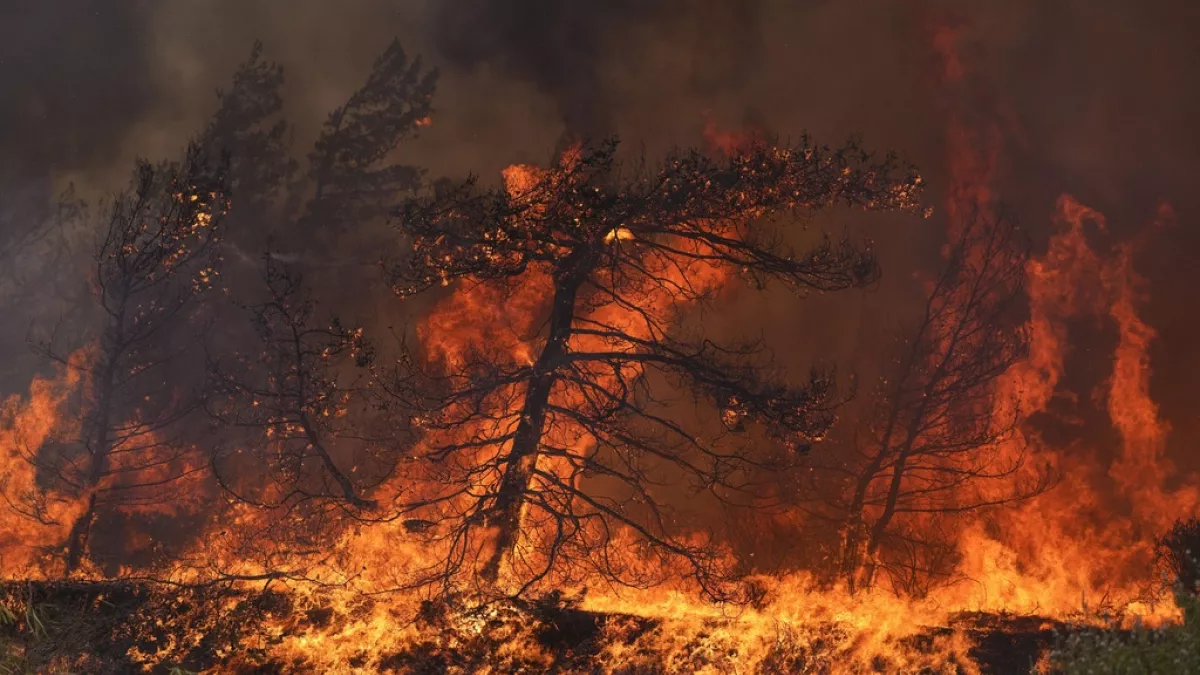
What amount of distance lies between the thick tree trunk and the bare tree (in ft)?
6.88

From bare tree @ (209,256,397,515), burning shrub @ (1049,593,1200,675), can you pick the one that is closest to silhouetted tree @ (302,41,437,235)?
bare tree @ (209,256,397,515)

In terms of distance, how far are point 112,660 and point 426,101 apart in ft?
40.6

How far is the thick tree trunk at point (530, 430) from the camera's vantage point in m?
12.9

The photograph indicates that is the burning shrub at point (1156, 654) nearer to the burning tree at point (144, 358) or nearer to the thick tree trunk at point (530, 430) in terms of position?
the thick tree trunk at point (530, 430)

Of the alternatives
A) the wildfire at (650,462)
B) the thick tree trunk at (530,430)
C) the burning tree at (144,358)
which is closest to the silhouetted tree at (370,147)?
the wildfire at (650,462)

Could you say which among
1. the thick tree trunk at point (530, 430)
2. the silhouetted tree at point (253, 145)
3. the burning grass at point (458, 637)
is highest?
the silhouetted tree at point (253, 145)

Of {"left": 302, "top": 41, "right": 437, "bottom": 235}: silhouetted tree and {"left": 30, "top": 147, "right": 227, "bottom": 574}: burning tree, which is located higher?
{"left": 302, "top": 41, "right": 437, "bottom": 235}: silhouetted tree

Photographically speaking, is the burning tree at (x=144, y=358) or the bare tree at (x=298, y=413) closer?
the bare tree at (x=298, y=413)

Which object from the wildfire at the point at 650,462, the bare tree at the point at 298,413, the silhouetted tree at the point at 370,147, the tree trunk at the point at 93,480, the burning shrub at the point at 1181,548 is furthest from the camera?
the silhouetted tree at the point at 370,147

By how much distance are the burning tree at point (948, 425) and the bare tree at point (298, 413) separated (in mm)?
8915

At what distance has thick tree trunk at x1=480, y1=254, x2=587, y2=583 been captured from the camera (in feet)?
42.2

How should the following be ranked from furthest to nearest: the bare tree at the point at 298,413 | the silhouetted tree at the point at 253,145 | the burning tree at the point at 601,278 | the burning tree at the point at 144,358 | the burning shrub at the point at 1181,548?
the silhouetted tree at the point at 253,145 → the burning tree at the point at 144,358 → the burning shrub at the point at 1181,548 → the bare tree at the point at 298,413 → the burning tree at the point at 601,278

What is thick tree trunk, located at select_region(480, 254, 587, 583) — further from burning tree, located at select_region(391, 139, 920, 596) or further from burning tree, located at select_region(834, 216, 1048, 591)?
burning tree, located at select_region(834, 216, 1048, 591)

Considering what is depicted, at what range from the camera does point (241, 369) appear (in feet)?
64.8
